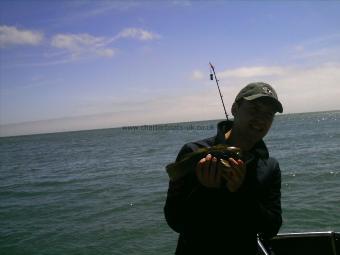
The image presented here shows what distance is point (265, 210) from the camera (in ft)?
11.5

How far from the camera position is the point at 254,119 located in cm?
364

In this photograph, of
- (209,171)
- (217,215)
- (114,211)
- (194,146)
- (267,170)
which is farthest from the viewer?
(114,211)

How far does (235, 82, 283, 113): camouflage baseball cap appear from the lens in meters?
3.58

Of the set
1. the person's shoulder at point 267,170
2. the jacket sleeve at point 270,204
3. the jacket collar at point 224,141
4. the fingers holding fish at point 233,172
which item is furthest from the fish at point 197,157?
the jacket sleeve at point 270,204

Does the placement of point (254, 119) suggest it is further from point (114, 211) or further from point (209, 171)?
point (114, 211)

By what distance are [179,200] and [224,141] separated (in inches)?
26.7

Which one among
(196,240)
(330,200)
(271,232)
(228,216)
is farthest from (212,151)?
(330,200)

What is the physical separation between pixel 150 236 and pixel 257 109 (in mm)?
12006

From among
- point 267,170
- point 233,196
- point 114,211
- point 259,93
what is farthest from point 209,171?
point 114,211

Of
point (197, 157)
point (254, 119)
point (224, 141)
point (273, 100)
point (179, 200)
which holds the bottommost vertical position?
point (179, 200)

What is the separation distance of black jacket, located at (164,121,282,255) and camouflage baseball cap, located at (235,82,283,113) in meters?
0.49

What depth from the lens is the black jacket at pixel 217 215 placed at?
336cm

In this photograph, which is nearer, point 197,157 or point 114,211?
point 197,157

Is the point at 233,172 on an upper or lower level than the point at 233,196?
upper
